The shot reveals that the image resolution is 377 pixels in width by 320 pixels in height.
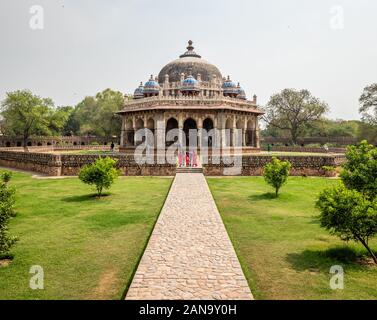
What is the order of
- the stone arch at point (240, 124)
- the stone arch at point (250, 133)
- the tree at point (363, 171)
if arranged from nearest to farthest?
the tree at point (363, 171) < the stone arch at point (240, 124) < the stone arch at point (250, 133)

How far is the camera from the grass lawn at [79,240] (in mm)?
5441

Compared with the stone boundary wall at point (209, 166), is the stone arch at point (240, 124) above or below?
above

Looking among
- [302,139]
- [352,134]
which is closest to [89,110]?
[302,139]

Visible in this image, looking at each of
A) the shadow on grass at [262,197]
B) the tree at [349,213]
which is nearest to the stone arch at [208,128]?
the shadow on grass at [262,197]

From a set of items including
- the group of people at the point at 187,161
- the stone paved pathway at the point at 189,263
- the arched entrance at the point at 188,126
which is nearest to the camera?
the stone paved pathway at the point at 189,263

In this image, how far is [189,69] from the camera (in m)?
37.9

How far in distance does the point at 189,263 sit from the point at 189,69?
34146mm

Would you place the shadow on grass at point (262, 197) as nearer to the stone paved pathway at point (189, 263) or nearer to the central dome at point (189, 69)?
the stone paved pathway at point (189, 263)

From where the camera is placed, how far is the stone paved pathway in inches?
196

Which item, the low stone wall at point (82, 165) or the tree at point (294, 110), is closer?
the low stone wall at point (82, 165)

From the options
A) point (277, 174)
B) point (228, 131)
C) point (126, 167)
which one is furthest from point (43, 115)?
point (277, 174)

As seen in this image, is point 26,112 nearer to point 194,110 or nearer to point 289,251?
point 194,110

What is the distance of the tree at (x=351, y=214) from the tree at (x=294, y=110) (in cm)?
4814

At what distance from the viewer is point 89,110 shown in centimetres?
6631
